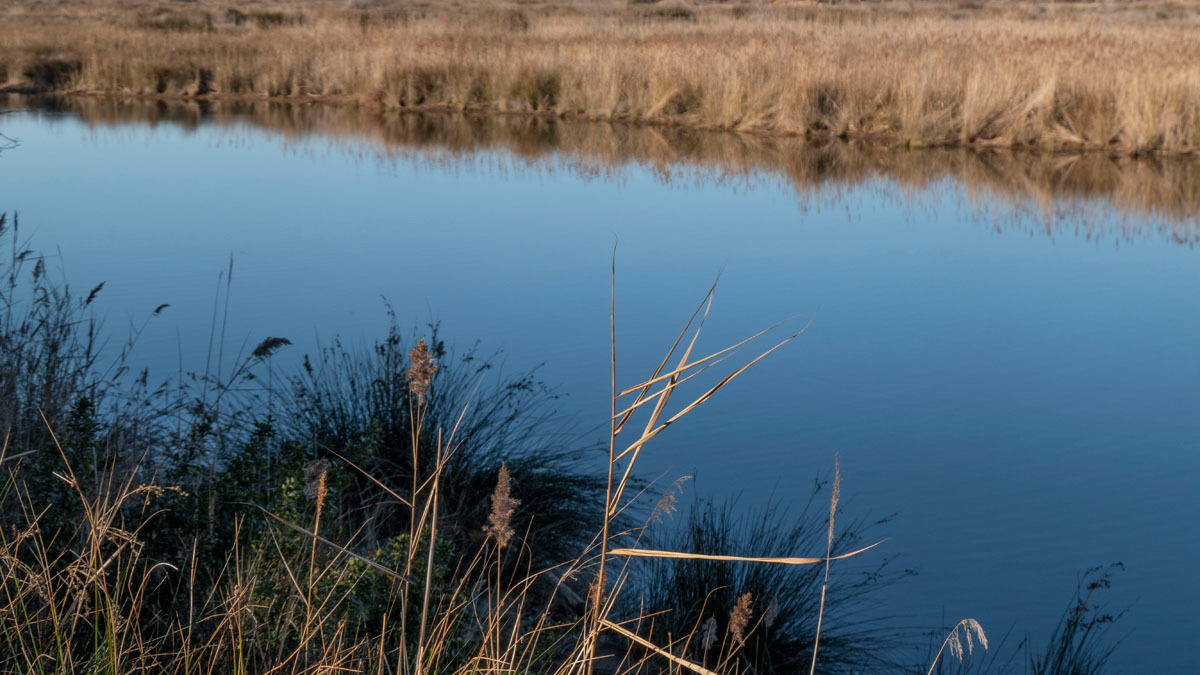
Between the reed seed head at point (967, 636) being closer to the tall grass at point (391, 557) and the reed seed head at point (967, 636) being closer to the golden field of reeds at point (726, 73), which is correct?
the tall grass at point (391, 557)

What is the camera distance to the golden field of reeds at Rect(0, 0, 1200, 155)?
986cm

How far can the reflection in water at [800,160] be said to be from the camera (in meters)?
7.54

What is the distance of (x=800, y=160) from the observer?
369 inches

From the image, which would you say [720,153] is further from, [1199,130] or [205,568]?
[205,568]

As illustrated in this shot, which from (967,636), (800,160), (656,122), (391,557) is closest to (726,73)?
(656,122)

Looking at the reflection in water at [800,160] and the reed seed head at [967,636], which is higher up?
the reed seed head at [967,636]

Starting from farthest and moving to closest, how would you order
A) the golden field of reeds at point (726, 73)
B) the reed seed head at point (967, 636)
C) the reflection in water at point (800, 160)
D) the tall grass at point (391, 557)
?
the golden field of reeds at point (726, 73)
the reflection in water at point (800, 160)
the tall grass at point (391, 557)
the reed seed head at point (967, 636)

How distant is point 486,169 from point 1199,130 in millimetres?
5811

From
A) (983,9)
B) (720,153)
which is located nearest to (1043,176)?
(720,153)

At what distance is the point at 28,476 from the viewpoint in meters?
2.21

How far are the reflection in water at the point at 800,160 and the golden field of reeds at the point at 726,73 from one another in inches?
15.3

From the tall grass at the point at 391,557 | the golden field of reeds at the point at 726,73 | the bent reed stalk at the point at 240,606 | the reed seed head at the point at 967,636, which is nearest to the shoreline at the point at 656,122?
the golden field of reeds at the point at 726,73

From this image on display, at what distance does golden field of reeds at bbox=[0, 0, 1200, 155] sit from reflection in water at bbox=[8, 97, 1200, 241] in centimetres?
39

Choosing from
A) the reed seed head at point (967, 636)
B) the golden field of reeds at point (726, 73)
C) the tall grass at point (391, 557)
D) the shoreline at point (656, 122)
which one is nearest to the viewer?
the reed seed head at point (967, 636)
